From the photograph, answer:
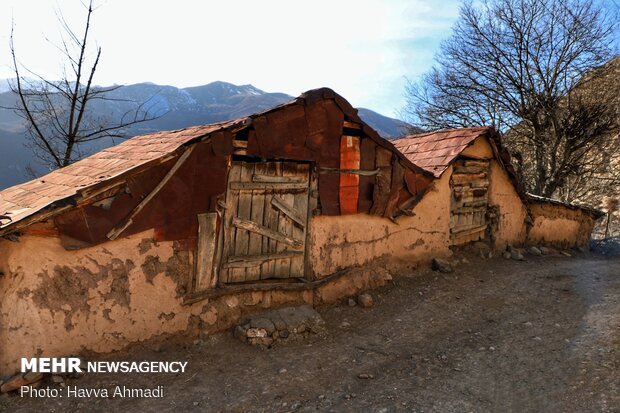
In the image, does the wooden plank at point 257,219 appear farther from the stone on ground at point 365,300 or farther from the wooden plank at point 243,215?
the stone on ground at point 365,300

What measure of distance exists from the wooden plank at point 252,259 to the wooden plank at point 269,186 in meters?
0.86

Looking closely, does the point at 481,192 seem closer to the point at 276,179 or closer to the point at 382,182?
the point at 382,182

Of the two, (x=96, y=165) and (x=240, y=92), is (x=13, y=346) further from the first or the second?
(x=240, y=92)

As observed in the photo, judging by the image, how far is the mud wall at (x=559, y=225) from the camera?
32.2 ft

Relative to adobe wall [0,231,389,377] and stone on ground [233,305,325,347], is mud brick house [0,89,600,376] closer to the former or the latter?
adobe wall [0,231,389,377]

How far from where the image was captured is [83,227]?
3.91 meters

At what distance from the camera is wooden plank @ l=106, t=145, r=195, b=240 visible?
408cm

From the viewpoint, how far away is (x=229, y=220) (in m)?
4.95

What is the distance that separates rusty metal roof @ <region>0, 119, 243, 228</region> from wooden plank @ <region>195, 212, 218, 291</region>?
0.91m

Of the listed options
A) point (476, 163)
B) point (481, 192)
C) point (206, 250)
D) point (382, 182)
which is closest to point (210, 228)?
point (206, 250)

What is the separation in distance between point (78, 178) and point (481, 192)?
24.0ft

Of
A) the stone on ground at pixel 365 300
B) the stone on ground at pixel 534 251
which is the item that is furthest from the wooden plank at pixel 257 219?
the stone on ground at pixel 534 251

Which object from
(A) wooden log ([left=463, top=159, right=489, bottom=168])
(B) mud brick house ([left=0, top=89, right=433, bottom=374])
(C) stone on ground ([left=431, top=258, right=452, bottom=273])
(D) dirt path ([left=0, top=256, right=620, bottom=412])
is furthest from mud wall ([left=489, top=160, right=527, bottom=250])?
(B) mud brick house ([left=0, top=89, right=433, bottom=374])

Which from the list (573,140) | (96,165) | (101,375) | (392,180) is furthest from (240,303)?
(573,140)
